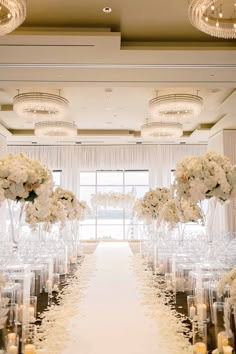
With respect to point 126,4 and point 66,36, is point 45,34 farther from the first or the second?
point 126,4

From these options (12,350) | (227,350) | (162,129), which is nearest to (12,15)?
(12,350)

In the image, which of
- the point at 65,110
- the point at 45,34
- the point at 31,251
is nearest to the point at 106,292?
the point at 31,251

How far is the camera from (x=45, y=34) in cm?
534

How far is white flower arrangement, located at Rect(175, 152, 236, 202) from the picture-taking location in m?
3.58

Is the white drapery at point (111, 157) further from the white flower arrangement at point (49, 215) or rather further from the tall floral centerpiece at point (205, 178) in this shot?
the tall floral centerpiece at point (205, 178)

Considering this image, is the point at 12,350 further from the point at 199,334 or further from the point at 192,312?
the point at 192,312

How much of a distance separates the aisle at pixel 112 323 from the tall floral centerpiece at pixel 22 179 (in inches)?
44.1

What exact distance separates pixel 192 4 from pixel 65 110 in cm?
513

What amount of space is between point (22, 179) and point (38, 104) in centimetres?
527

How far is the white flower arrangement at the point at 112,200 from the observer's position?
45.4 ft

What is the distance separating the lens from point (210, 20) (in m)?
4.25

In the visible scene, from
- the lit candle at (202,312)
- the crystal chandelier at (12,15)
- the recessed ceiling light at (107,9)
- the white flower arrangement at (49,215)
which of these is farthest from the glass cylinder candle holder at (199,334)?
the recessed ceiling light at (107,9)

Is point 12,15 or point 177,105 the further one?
point 177,105

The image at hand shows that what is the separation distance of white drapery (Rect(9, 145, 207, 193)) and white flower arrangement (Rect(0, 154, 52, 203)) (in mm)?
11904
